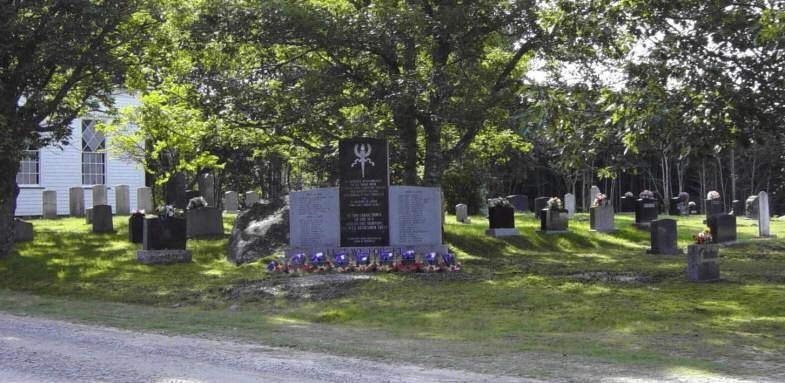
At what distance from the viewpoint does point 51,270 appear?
20.0 meters

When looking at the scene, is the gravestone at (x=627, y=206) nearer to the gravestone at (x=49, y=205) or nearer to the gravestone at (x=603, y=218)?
the gravestone at (x=603, y=218)

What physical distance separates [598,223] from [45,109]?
58.0 ft

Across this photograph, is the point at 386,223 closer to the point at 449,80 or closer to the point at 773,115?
the point at 449,80

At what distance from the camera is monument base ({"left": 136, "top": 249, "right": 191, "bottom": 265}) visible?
20422 millimetres

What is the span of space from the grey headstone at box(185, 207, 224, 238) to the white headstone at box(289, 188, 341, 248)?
22.4 feet

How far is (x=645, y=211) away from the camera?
29.8 metres

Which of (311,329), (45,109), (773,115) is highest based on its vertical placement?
(45,109)

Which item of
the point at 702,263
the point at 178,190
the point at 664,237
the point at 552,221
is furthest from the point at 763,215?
the point at 178,190

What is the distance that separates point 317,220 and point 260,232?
3.07 m

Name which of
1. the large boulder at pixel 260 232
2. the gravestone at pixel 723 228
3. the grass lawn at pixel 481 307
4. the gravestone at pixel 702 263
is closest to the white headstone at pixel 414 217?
the grass lawn at pixel 481 307

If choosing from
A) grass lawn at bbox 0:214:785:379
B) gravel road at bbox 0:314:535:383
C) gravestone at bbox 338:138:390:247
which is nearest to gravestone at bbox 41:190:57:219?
grass lawn at bbox 0:214:785:379

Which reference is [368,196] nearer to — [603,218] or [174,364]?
[174,364]

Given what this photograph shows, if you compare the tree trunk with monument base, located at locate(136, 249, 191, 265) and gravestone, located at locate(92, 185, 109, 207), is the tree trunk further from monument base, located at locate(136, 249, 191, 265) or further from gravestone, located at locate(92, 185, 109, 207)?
gravestone, located at locate(92, 185, 109, 207)

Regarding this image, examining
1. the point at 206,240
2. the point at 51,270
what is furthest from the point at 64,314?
the point at 206,240
